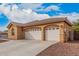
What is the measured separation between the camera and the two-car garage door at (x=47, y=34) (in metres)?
14.0

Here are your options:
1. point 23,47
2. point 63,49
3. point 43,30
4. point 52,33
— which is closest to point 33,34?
point 43,30

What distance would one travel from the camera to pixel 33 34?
48.7 ft

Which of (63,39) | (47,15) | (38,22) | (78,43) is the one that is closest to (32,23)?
(38,22)

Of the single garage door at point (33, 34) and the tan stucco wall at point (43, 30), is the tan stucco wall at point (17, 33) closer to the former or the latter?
the tan stucco wall at point (43, 30)

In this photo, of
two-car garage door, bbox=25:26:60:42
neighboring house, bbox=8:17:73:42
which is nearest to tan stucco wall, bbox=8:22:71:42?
neighboring house, bbox=8:17:73:42

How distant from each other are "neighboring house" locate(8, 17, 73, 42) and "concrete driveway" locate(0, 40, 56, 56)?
478 millimetres

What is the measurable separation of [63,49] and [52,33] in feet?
6.45

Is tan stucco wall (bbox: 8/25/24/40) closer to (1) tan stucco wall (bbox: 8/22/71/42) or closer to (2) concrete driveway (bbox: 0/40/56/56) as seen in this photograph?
(1) tan stucco wall (bbox: 8/22/71/42)

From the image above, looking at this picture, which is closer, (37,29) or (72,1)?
(72,1)

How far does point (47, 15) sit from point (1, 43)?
3.62m

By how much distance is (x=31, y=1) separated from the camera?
1349cm

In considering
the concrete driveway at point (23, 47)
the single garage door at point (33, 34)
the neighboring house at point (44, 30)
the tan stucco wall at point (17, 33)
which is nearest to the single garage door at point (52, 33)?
the neighboring house at point (44, 30)

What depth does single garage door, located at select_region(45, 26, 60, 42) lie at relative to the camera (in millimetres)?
13859

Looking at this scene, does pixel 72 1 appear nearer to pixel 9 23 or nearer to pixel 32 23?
pixel 32 23
